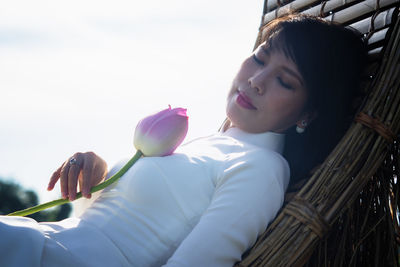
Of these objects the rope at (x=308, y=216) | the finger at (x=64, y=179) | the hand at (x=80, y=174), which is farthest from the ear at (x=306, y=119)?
the finger at (x=64, y=179)

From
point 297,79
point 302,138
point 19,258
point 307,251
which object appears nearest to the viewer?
point 19,258

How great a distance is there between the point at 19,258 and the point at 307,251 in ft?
2.55

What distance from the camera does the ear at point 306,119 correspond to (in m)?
1.78

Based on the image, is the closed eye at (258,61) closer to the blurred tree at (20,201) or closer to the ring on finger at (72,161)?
the ring on finger at (72,161)

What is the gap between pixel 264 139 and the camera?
1677mm

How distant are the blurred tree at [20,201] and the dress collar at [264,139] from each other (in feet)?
89.3

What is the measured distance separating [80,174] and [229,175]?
0.50 m

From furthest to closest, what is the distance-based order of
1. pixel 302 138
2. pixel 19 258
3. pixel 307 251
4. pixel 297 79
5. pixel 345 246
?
pixel 302 138 → pixel 297 79 → pixel 345 246 → pixel 307 251 → pixel 19 258

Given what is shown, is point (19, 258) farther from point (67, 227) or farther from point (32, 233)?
point (67, 227)

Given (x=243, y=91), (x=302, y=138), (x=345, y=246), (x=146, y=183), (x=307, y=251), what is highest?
(x=243, y=91)

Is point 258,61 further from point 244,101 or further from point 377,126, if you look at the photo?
point 377,126

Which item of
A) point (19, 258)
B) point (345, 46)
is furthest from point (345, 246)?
point (19, 258)

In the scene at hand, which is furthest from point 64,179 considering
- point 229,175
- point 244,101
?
point 244,101

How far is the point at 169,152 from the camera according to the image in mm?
1511
